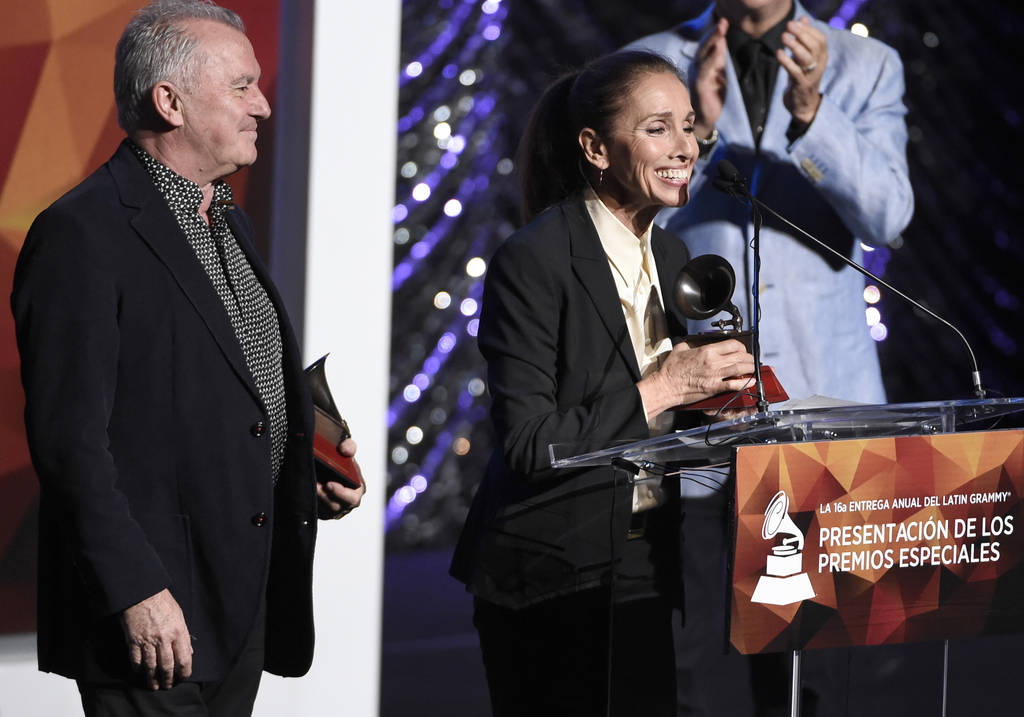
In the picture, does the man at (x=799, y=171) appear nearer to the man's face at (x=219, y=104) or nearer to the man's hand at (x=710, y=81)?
the man's hand at (x=710, y=81)

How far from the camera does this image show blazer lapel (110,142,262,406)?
5.41ft

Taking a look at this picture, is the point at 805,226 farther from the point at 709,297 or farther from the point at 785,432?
the point at 785,432

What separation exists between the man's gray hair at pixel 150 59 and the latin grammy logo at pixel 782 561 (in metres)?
1.00

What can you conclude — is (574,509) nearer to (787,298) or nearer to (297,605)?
(297,605)

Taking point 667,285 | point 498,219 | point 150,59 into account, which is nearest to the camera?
point 150,59

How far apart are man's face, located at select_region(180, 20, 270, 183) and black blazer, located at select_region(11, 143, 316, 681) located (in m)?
0.10

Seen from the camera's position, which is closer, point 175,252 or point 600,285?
point 175,252

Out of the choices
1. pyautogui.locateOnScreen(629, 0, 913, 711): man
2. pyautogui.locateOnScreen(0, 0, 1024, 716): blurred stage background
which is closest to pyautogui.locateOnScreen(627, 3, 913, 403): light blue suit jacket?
pyautogui.locateOnScreen(629, 0, 913, 711): man

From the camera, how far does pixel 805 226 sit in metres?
3.08

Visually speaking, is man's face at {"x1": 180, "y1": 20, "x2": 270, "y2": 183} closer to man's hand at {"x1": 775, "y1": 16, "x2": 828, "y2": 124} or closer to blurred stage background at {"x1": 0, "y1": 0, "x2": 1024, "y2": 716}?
man's hand at {"x1": 775, "y1": 16, "x2": 828, "y2": 124}

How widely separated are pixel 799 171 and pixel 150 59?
1.82 m

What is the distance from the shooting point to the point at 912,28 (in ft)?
14.4

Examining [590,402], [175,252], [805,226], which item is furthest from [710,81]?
[175,252]

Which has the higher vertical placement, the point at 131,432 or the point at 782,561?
the point at 131,432
